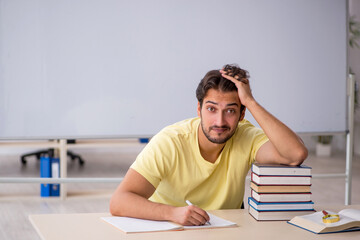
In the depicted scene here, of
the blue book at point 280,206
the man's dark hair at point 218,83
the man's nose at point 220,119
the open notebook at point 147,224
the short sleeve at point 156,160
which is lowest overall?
the open notebook at point 147,224

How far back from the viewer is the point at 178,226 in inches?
62.1

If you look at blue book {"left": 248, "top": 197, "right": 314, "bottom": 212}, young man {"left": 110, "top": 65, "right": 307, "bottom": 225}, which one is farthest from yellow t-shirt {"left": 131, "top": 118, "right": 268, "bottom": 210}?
blue book {"left": 248, "top": 197, "right": 314, "bottom": 212}

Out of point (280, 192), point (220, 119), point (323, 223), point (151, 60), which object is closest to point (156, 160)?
point (220, 119)

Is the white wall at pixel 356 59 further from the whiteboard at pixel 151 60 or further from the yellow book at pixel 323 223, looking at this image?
the yellow book at pixel 323 223

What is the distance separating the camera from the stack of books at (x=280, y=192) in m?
1.73

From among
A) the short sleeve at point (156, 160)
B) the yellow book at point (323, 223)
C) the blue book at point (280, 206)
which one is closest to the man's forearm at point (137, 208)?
the short sleeve at point (156, 160)

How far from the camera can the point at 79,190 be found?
193 inches

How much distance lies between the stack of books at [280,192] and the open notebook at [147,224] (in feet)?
0.47

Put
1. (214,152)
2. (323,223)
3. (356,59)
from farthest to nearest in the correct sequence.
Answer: (356,59) < (214,152) < (323,223)

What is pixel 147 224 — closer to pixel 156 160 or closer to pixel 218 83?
pixel 156 160

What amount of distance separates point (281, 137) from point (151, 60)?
1556 millimetres

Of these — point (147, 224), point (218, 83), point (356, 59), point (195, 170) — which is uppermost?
point (356, 59)

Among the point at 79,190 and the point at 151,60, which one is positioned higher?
the point at 151,60

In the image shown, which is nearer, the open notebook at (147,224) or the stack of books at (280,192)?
the open notebook at (147,224)
